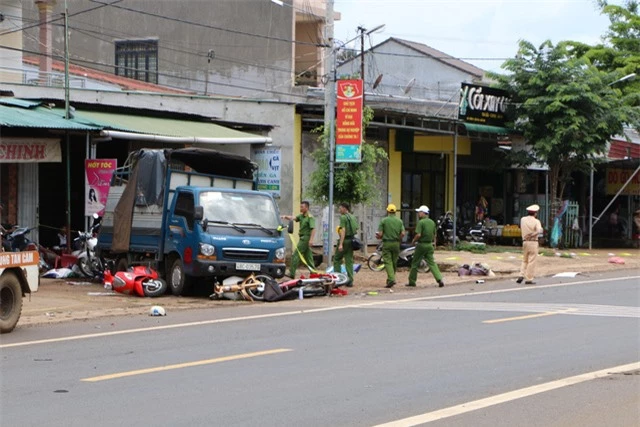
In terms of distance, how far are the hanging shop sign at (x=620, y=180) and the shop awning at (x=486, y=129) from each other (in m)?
8.16

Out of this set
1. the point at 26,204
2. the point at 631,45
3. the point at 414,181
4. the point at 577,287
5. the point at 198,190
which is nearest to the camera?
the point at 198,190

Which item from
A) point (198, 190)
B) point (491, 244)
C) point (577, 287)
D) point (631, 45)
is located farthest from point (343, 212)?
point (631, 45)

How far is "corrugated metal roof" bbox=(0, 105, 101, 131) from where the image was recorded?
2004 centimetres

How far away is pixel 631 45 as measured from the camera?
4838 cm

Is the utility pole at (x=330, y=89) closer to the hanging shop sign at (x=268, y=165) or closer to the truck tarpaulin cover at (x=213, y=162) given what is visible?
the truck tarpaulin cover at (x=213, y=162)

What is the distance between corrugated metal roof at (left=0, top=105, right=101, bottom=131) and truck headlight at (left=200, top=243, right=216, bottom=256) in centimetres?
450

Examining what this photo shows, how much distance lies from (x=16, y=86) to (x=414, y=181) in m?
14.2

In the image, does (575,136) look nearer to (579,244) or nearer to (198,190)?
(579,244)

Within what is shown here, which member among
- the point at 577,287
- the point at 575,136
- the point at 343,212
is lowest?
the point at 577,287

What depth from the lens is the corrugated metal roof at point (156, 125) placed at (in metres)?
22.7

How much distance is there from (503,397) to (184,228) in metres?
11.3

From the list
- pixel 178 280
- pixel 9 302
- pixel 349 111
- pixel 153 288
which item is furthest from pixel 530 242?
pixel 9 302

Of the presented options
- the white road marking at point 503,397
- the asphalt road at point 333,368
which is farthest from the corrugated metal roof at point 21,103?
the white road marking at point 503,397

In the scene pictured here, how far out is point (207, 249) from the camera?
18578 mm
